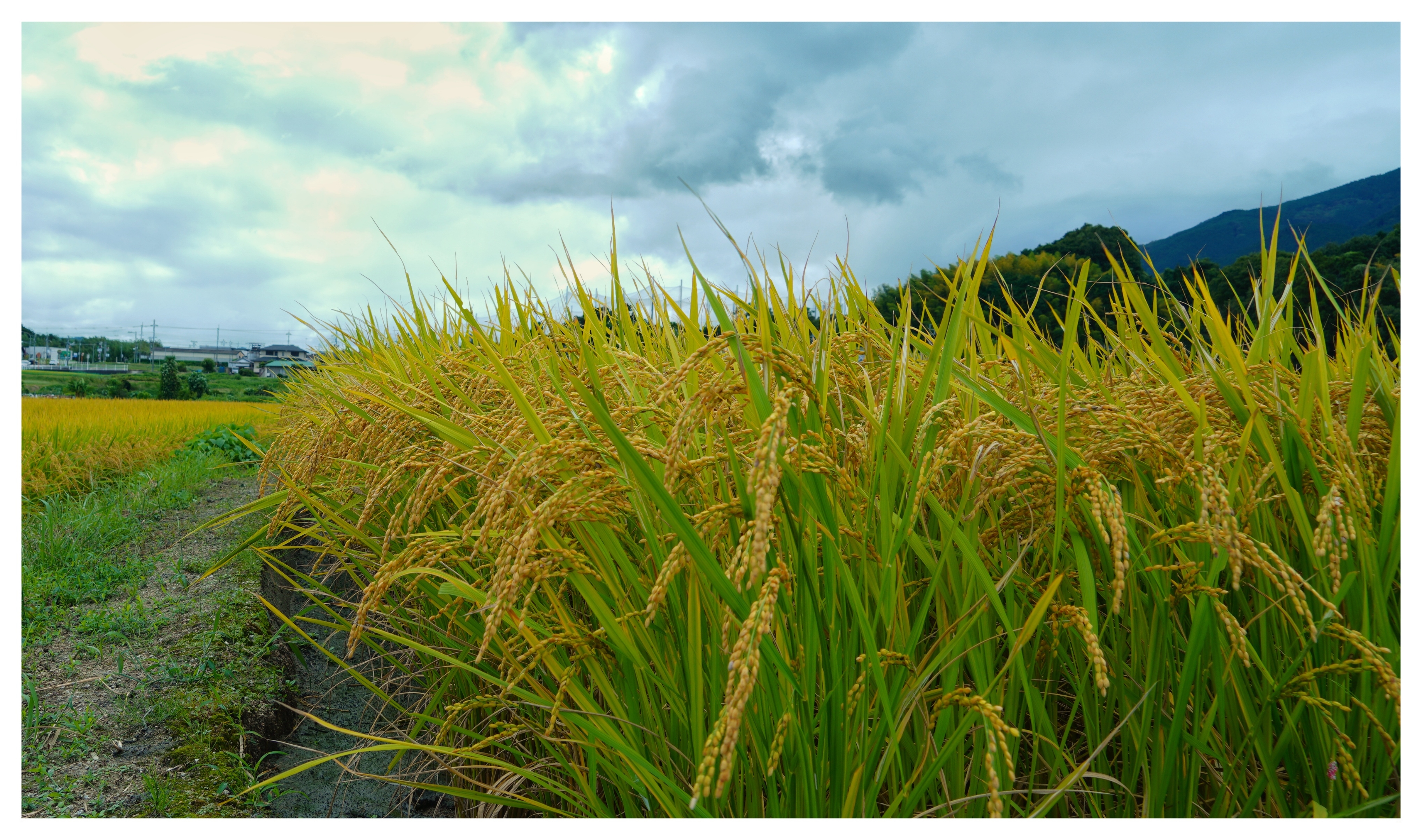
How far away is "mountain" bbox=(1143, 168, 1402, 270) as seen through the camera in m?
2.21

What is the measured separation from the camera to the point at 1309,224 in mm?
1985

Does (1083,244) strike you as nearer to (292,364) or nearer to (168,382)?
(292,364)

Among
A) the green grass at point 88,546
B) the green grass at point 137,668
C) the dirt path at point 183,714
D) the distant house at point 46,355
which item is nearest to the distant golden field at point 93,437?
the green grass at point 88,546

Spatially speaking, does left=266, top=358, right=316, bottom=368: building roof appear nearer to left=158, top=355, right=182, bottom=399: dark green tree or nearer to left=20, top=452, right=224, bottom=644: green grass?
left=20, top=452, right=224, bottom=644: green grass

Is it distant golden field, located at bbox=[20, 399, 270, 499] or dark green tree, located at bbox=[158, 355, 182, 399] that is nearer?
distant golden field, located at bbox=[20, 399, 270, 499]

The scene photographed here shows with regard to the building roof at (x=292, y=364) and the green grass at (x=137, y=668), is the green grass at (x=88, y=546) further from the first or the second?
the building roof at (x=292, y=364)

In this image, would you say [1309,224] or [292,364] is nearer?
[1309,224]

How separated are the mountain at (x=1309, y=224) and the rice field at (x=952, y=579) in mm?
519

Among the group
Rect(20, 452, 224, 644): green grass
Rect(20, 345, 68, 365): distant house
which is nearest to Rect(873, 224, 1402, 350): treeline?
Rect(20, 452, 224, 644): green grass

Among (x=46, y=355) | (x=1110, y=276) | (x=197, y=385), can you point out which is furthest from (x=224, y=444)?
(x=197, y=385)

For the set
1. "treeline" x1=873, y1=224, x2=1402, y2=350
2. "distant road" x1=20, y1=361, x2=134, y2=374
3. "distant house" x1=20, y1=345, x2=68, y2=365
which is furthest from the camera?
"distant road" x1=20, y1=361, x2=134, y2=374

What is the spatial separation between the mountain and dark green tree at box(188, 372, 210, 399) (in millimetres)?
24229

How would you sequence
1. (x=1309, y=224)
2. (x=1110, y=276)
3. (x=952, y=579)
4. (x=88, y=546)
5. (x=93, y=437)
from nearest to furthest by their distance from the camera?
(x=952, y=579), (x=1309, y=224), (x=88, y=546), (x=93, y=437), (x=1110, y=276)

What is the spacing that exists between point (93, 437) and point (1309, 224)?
9793mm
